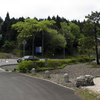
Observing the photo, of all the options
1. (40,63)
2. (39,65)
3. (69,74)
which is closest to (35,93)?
(69,74)

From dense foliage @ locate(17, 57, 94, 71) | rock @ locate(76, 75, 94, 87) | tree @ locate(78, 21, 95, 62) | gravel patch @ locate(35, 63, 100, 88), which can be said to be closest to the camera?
A: rock @ locate(76, 75, 94, 87)

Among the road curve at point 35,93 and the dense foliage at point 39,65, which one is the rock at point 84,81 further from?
the dense foliage at point 39,65

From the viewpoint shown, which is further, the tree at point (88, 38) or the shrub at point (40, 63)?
the tree at point (88, 38)

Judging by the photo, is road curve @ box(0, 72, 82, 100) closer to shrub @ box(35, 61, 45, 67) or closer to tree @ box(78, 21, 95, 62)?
shrub @ box(35, 61, 45, 67)

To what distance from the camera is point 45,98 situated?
21.4 ft

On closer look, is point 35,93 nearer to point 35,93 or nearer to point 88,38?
point 35,93

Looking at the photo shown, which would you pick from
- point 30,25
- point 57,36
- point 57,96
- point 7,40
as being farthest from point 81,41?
point 7,40

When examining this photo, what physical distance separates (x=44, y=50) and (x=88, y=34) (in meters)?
41.2

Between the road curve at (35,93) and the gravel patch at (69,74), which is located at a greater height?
the road curve at (35,93)

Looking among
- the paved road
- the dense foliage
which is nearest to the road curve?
the paved road

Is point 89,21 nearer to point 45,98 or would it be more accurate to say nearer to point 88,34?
point 88,34

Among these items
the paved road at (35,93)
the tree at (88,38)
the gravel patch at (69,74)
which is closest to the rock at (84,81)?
the gravel patch at (69,74)

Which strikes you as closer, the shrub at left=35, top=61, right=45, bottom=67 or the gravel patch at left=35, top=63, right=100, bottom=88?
the gravel patch at left=35, top=63, right=100, bottom=88

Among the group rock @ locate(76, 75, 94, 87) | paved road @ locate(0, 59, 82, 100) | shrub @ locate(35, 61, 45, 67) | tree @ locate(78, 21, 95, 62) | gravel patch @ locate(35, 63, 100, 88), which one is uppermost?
tree @ locate(78, 21, 95, 62)
